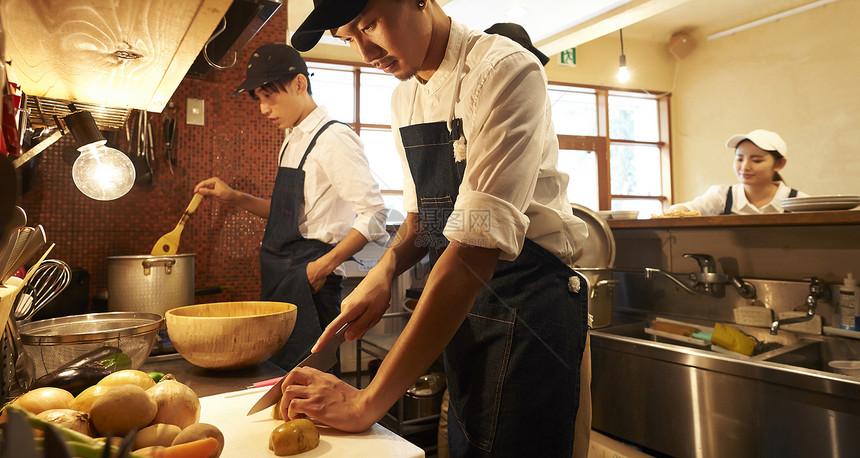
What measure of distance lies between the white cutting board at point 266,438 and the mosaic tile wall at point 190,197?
5.04 feet

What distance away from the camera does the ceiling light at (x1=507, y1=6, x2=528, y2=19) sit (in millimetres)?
4504

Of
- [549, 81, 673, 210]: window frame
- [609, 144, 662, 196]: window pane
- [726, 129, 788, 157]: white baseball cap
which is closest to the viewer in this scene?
[726, 129, 788, 157]: white baseball cap

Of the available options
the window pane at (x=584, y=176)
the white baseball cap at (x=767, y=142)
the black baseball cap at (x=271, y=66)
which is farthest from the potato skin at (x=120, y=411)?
the window pane at (x=584, y=176)

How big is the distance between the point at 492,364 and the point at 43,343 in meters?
0.75

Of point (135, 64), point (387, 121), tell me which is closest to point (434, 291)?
point (135, 64)

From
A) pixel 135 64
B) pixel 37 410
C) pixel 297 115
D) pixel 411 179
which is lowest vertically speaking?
pixel 37 410

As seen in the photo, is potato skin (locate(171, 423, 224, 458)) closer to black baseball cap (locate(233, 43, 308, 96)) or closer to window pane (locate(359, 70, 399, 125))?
black baseball cap (locate(233, 43, 308, 96))

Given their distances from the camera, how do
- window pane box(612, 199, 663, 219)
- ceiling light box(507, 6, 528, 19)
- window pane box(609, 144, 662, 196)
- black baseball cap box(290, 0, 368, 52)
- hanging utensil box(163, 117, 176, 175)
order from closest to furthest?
black baseball cap box(290, 0, 368, 52) < hanging utensil box(163, 117, 176, 175) < ceiling light box(507, 6, 528, 19) < window pane box(609, 144, 662, 196) < window pane box(612, 199, 663, 219)

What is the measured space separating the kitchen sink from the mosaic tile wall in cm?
155

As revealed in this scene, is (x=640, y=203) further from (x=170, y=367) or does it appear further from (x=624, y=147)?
(x=170, y=367)

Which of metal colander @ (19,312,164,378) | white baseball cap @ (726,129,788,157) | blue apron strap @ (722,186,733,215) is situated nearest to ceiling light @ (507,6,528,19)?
white baseball cap @ (726,129,788,157)

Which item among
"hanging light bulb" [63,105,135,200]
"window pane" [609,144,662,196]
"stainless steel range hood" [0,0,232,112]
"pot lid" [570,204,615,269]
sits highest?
"window pane" [609,144,662,196]

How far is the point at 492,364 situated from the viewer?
896 mm

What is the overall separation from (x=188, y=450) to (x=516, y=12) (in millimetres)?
4774
